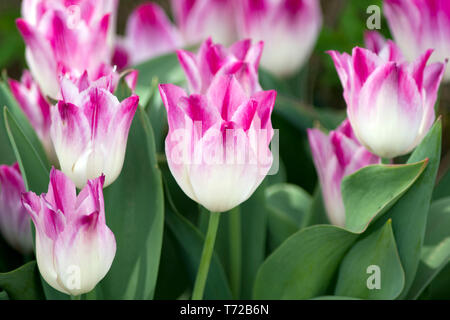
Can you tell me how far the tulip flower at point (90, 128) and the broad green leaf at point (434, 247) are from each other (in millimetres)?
269

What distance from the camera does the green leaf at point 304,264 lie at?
0.49 m

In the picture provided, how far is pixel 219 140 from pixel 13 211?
0.23 meters

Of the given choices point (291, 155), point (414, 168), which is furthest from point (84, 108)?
point (291, 155)

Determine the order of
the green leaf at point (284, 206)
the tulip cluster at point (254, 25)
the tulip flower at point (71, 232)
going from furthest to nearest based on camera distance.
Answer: the tulip cluster at point (254, 25), the green leaf at point (284, 206), the tulip flower at point (71, 232)

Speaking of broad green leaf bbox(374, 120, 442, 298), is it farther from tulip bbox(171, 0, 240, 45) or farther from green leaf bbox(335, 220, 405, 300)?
tulip bbox(171, 0, 240, 45)

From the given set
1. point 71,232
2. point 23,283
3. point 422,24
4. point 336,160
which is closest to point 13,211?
point 23,283

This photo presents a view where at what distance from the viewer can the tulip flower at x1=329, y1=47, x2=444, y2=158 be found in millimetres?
457

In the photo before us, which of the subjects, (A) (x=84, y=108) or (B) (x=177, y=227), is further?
(B) (x=177, y=227)

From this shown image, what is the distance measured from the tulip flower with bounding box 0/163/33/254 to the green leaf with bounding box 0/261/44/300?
0.04 m

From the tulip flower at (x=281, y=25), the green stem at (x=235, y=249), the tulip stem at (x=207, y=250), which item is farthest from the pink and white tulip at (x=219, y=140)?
the tulip flower at (x=281, y=25)

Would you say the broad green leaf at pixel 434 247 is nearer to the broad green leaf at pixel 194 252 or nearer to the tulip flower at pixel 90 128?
the broad green leaf at pixel 194 252

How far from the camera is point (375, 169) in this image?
48 centimetres
